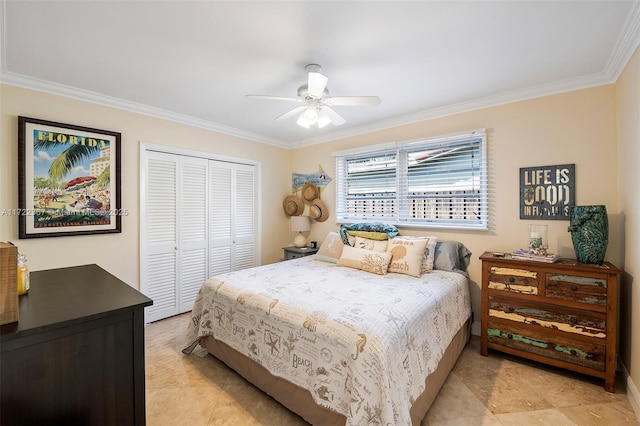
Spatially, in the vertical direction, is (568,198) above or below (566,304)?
above

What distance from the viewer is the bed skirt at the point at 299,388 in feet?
5.27

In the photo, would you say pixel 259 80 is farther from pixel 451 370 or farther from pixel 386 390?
→ pixel 451 370

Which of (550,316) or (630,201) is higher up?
(630,201)

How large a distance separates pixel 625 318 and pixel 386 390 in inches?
86.3

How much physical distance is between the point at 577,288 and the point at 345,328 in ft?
6.22

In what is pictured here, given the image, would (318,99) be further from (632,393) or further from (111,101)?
(632,393)

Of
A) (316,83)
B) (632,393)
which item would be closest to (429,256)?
(632,393)

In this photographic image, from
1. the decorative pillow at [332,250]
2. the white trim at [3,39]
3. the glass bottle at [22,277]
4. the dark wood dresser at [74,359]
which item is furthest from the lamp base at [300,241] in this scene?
the white trim at [3,39]

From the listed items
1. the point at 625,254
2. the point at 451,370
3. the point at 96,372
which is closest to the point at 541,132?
the point at 625,254

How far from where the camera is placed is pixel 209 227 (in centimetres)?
376

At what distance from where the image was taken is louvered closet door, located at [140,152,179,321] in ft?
10.4

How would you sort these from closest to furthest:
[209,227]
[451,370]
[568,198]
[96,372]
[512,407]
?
[96,372]
[512,407]
[451,370]
[568,198]
[209,227]

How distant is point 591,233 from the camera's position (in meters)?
2.14

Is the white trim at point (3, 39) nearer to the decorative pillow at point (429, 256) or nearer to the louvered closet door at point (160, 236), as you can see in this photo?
the louvered closet door at point (160, 236)
